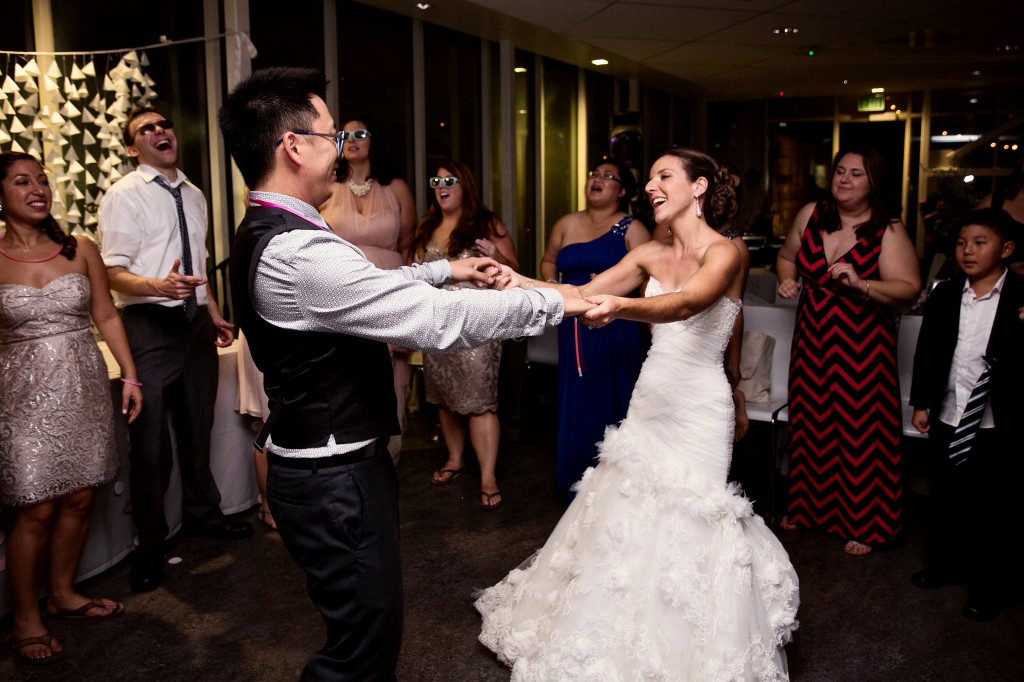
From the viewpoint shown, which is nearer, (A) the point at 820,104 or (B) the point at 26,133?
(B) the point at 26,133

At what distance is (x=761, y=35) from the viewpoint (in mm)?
7523

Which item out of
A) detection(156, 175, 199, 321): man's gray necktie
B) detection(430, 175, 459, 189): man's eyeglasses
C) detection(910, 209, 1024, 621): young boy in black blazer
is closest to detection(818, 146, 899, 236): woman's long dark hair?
detection(910, 209, 1024, 621): young boy in black blazer

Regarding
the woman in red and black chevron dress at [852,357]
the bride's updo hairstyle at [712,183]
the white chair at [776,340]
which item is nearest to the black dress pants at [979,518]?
the woman in red and black chevron dress at [852,357]

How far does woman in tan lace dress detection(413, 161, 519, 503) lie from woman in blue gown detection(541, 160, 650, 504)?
0.37 metres

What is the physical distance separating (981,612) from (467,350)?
2.55 meters

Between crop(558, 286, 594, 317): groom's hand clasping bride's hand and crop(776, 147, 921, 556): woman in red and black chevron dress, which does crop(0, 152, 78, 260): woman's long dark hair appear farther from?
crop(776, 147, 921, 556): woman in red and black chevron dress

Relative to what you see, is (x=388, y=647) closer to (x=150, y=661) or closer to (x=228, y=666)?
(x=228, y=666)

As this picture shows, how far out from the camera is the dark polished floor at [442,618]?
2.83m

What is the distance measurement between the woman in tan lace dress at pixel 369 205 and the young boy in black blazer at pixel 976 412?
2.34m

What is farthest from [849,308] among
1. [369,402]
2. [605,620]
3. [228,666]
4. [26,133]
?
[26,133]

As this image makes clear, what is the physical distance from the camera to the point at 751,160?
13867 mm

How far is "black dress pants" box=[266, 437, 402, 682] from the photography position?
1811 millimetres

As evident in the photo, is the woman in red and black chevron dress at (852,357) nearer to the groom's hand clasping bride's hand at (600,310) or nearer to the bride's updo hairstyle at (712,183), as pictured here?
the bride's updo hairstyle at (712,183)

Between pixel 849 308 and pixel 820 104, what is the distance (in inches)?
437
